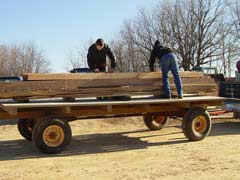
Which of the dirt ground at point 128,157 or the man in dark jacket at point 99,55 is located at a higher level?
the man in dark jacket at point 99,55

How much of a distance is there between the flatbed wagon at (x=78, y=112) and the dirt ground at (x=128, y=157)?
0.98ft

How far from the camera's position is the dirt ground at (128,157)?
289 inches

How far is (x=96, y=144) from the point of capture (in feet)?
34.3

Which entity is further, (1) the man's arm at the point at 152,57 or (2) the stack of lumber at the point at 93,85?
(1) the man's arm at the point at 152,57

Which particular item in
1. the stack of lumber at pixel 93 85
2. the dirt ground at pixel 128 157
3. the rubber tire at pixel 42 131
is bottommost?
the dirt ground at pixel 128 157

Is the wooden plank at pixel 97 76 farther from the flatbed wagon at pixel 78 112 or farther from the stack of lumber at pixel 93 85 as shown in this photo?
the flatbed wagon at pixel 78 112

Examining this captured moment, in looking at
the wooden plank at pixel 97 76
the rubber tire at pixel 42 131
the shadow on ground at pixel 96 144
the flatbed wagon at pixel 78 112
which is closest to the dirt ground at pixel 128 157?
the shadow on ground at pixel 96 144

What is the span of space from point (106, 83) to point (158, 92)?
4.47 ft

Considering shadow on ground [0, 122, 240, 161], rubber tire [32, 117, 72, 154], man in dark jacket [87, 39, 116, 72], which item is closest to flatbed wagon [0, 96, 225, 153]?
rubber tire [32, 117, 72, 154]

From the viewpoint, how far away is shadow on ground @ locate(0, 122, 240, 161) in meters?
9.31

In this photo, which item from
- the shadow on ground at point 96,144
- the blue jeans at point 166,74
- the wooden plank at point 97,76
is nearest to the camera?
the wooden plank at point 97,76

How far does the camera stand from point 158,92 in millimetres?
10461

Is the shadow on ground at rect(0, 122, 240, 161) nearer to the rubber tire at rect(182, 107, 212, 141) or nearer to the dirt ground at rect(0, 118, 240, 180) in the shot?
the dirt ground at rect(0, 118, 240, 180)

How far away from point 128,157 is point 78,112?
159 cm
